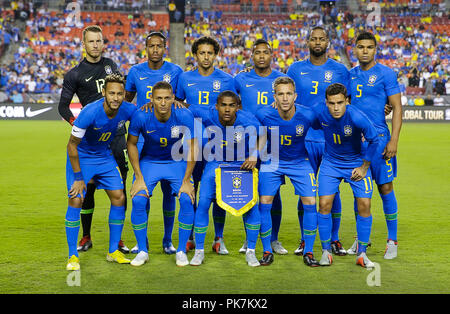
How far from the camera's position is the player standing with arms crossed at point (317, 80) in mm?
6430

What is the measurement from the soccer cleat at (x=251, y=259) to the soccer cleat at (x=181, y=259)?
62cm

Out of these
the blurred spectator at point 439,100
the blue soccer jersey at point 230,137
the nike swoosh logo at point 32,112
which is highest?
the blue soccer jersey at point 230,137

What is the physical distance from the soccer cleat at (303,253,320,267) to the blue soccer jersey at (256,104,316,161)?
1.04 meters

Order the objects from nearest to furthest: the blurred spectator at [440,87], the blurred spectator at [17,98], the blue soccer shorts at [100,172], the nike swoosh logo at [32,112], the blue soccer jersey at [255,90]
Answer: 1. the blue soccer shorts at [100,172]
2. the blue soccer jersey at [255,90]
3. the nike swoosh logo at [32,112]
4. the blurred spectator at [440,87]
5. the blurred spectator at [17,98]

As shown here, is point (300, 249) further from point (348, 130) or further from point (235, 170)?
point (348, 130)

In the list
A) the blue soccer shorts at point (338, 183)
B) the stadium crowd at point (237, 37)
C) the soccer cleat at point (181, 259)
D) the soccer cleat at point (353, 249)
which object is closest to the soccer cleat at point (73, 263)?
the soccer cleat at point (181, 259)

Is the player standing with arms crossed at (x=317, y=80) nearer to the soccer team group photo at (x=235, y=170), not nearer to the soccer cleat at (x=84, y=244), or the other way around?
the soccer team group photo at (x=235, y=170)

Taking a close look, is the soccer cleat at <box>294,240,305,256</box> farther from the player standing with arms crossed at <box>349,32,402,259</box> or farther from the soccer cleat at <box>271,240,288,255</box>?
the player standing with arms crossed at <box>349,32,402,259</box>

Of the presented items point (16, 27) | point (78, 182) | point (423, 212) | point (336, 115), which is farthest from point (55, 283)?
point (16, 27)

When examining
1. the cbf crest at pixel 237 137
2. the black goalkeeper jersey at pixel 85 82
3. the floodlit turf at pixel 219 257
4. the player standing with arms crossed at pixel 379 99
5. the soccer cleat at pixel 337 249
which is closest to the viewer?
the floodlit turf at pixel 219 257

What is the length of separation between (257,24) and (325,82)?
30274 millimetres

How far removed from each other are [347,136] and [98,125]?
8.35 ft

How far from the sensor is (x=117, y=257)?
5.89 meters

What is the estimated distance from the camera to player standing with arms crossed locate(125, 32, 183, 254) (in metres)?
6.45
